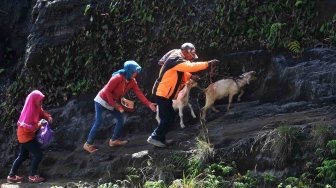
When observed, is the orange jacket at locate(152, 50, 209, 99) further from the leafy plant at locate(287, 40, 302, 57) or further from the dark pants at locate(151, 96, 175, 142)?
the leafy plant at locate(287, 40, 302, 57)

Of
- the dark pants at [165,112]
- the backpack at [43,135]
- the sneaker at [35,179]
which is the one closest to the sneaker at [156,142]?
the dark pants at [165,112]

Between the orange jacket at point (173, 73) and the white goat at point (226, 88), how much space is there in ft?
4.03

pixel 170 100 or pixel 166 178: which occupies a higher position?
pixel 170 100

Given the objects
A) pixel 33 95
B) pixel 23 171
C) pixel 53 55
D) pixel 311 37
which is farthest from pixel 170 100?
pixel 53 55

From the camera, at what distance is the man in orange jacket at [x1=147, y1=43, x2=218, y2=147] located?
10.8 m

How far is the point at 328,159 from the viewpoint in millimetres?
9266

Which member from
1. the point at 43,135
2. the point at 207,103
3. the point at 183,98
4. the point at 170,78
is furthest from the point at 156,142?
the point at 43,135

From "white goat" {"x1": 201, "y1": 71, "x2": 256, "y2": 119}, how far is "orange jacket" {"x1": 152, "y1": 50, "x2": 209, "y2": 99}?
4.03ft

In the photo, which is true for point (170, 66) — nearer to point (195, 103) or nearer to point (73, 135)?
point (195, 103)

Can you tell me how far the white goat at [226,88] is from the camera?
A: 1245 cm

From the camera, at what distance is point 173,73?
36.4ft

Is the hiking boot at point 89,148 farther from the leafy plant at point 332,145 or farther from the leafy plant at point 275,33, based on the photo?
the leafy plant at point 332,145

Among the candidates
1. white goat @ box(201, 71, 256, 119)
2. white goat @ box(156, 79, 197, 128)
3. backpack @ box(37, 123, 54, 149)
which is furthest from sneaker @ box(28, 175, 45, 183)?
white goat @ box(201, 71, 256, 119)

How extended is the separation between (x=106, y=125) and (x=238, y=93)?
3605 millimetres
